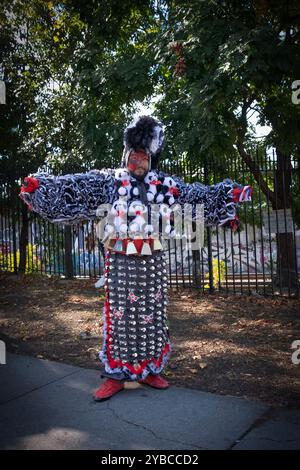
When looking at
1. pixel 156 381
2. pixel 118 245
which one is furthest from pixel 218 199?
pixel 156 381

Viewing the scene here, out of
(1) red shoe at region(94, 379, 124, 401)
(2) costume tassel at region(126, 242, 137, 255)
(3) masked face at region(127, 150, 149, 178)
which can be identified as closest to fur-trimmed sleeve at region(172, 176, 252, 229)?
(3) masked face at region(127, 150, 149, 178)

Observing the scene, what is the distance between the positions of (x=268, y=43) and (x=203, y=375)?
3.35 metres

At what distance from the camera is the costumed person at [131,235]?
10.7ft

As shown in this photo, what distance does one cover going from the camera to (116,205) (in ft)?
10.8

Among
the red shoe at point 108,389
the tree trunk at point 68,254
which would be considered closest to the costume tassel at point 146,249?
the red shoe at point 108,389

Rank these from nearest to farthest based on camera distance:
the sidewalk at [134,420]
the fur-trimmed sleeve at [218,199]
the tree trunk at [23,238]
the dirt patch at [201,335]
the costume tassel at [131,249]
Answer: the sidewalk at [134,420]
the costume tassel at [131,249]
the fur-trimmed sleeve at [218,199]
the dirt patch at [201,335]
the tree trunk at [23,238]

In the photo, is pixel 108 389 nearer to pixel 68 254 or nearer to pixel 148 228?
pixel 148 228

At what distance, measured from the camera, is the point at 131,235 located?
3248 mm

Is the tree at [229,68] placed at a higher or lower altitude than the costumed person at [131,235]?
higher

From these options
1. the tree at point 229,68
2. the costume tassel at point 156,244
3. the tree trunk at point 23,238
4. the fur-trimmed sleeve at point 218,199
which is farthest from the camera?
the tree trunk at point 23,238

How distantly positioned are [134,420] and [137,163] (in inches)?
72.7

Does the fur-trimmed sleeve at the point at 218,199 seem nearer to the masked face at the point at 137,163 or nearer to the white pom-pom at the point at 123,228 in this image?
the masked face at the point at 137,163

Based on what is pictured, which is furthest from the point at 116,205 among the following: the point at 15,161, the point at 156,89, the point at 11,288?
the point at 15,161

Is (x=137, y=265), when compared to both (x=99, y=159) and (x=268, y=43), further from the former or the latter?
(x=99, y=159)
